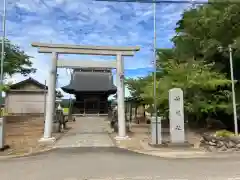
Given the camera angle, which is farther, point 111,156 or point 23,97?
point 23,97

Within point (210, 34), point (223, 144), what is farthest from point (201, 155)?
point (210, 34)

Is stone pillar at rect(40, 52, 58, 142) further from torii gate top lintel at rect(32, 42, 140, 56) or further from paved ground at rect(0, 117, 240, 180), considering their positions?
paved ground at rect(0, 117, 240, 180)

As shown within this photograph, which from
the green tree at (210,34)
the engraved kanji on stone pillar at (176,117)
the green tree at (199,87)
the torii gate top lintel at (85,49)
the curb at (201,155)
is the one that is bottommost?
the curb at (201,155)

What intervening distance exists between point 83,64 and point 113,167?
31.1 feet

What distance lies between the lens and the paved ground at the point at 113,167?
25.5 feet

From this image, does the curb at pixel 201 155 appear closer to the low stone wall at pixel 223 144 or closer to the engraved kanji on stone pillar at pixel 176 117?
the low stone wall at pixel 223 144

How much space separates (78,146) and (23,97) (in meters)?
26.3

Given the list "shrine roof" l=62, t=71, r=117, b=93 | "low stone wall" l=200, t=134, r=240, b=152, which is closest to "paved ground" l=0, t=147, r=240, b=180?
"low stone wall" l=200, t=134, r=240, b=152

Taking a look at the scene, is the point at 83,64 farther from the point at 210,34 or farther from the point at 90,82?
the point at 90,82

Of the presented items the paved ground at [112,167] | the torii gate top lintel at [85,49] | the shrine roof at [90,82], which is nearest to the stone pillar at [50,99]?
the torii gate top lintel at [85,49]

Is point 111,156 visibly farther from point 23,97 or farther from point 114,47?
point 23,97

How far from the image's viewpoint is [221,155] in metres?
11.8

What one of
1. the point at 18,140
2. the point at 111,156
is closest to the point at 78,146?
the point at 111,156

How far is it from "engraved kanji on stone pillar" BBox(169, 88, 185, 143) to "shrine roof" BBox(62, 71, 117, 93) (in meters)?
29.0
